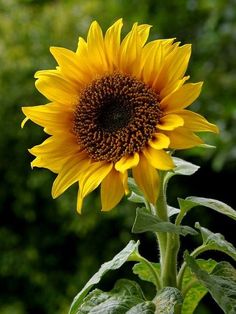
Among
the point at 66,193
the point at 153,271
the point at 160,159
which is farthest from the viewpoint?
the point at 66,193

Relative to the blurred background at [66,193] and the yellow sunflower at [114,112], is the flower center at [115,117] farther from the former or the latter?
the blurred background at [66,193]

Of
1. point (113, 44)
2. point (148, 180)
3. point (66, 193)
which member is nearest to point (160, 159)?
point (148, 180)

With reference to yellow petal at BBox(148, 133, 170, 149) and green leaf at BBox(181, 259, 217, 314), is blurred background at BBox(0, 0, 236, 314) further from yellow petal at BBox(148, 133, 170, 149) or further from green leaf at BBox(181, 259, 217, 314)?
yellow petal at BBox(148, 133, 170, 149)

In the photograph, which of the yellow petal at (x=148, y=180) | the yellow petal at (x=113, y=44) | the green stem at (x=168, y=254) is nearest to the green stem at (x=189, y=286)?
the green stem at (x=168, y=254)

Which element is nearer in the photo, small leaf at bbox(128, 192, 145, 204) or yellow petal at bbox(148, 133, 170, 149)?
yellow petal at bbox(148, 133, 170, 149)

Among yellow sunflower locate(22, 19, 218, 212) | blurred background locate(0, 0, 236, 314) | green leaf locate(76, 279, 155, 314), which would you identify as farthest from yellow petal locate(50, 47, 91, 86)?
blurred background locate(0, 0, 236, 314)

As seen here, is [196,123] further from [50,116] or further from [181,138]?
[50,116]

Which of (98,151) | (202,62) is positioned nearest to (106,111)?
(98,151)
